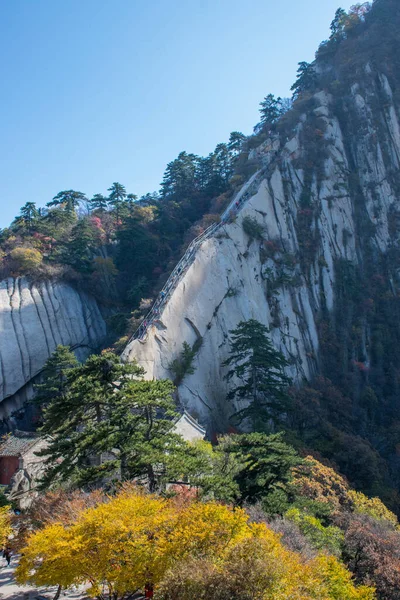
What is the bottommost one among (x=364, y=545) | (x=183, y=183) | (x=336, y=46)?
(x=364, y=545)

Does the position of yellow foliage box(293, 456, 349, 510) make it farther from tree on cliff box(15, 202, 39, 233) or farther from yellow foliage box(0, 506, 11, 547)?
tree on cliff box(15, 202, 39, 233)

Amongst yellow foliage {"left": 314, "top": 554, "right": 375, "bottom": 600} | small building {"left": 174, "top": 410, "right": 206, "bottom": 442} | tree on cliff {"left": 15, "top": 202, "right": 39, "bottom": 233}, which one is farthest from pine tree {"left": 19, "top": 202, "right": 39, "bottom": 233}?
yellow foliage {"left": 314, "top": 554, "right": 375, "bottom": 600}

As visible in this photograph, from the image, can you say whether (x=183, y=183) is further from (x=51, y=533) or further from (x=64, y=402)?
(x=51, y=533)

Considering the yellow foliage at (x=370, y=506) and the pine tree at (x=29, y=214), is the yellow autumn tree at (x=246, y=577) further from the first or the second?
the pine tree at (x=29, y=214)

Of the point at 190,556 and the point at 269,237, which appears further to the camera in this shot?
the point at 269,237

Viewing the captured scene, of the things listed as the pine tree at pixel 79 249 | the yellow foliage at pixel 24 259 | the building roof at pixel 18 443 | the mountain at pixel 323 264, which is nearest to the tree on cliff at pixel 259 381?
the mountain at pixel 323 264

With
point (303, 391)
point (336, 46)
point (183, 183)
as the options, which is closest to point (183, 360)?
point (303, 391)
